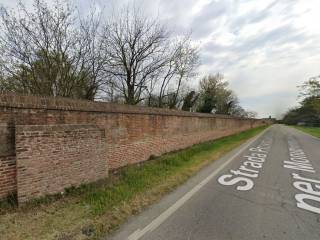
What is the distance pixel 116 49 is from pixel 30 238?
1579 cm

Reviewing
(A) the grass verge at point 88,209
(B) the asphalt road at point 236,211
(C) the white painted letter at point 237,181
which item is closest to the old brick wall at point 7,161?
(A) the grass verge at point 88,209

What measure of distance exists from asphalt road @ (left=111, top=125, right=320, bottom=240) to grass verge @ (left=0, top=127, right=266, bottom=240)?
0.31 m

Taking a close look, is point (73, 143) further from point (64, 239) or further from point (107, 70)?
point (107, 70)

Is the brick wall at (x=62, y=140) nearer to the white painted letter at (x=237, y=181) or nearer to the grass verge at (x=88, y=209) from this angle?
the grass verge at (x=88, y=209)

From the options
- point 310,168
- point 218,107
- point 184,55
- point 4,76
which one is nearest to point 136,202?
point 310,168

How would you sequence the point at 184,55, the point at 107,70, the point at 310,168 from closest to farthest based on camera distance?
the point at 310,168 → the point at 107,70 → the point at 184,55

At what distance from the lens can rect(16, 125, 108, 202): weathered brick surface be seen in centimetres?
435

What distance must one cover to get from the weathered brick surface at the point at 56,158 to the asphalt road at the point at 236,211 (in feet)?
7.09

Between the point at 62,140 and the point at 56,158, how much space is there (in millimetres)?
427

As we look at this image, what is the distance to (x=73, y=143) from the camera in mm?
5305

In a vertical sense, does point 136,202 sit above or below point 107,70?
below

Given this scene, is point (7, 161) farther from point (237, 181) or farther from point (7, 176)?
point (237, 181)

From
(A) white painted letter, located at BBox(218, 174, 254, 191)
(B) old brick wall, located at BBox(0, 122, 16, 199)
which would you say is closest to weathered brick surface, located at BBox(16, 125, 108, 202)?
(B) old brick wall, located at BBox(0, 122, 16, 199)

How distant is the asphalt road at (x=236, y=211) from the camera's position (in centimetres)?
338
